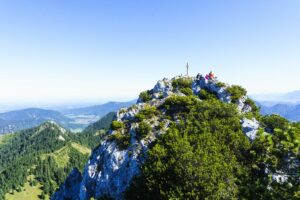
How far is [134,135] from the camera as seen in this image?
156 ft

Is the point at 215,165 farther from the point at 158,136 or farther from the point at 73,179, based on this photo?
the point at 73,179

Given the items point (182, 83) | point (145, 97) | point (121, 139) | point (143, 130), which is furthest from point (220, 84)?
point (121, 139)

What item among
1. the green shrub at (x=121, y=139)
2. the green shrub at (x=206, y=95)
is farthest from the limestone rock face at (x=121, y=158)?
the green shrub at (x=206, y=95)

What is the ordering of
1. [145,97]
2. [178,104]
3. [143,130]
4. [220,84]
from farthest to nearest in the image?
1. [145,97]
2. [220,84]
3. [178,104]
4. [143,130]

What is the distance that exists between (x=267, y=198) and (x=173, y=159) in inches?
552

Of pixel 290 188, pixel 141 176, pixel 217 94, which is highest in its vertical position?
pixel 217 94

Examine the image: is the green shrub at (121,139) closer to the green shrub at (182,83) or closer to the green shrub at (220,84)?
the green shrub at (182,83)

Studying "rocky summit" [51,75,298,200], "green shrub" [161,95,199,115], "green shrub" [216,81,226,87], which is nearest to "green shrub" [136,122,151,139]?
"rocky summit" [51,75,298,200]

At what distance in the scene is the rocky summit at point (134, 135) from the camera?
42.9 meters

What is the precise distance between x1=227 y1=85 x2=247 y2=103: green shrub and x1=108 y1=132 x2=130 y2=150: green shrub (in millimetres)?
26280

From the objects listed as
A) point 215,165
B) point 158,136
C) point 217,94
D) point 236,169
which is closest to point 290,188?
point 215,165

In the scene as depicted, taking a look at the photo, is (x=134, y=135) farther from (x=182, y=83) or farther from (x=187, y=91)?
(x=182, y=83)

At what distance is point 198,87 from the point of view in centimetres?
6738

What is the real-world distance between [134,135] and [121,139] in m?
3.13
